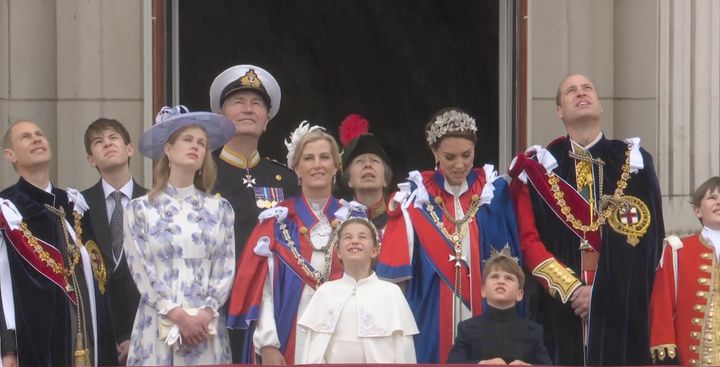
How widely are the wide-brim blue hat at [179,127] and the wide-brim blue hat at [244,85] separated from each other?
36cm

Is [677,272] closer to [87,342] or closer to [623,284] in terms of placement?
[623,284]

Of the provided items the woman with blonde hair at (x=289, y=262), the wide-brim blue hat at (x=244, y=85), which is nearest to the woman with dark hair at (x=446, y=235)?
the woman with blonde hair at (x=289, y=262)

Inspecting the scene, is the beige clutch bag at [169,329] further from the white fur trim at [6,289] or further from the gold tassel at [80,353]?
the white fur trim at [6,289]

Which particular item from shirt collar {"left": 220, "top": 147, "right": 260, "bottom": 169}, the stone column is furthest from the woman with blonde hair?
the stone column

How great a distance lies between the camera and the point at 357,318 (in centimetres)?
749

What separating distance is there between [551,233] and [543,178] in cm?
24

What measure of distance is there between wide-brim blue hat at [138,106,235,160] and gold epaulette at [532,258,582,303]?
4.92 feet

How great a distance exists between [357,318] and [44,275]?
1.31m

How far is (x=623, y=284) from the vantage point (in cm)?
782

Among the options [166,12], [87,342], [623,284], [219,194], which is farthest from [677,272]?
[166,12]

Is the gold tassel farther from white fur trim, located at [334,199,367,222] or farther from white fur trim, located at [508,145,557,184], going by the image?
white fur trim, located at [508,145,557,184]

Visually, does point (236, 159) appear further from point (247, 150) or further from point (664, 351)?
point (664, 351)

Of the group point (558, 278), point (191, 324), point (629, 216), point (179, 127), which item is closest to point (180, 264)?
point (191, 324)

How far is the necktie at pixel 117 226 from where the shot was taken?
830 cm
